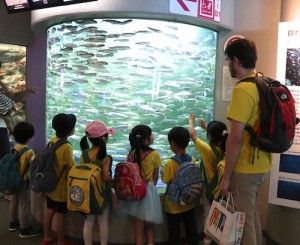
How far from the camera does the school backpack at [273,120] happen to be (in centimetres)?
235

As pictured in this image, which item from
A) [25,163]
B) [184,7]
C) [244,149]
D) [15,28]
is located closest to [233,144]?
[244,149]

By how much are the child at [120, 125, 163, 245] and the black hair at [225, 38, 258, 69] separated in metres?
1.32

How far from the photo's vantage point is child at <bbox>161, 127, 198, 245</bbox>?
3.52 meters

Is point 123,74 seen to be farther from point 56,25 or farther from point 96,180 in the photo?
point 96,180

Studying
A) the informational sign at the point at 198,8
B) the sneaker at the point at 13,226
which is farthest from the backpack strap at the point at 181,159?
→ the sneaker at the point at 13,226

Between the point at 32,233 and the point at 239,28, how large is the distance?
12.2 ft

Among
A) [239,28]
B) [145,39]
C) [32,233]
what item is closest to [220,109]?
[239,28]

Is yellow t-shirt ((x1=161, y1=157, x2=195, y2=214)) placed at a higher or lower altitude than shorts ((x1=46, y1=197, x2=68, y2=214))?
higher

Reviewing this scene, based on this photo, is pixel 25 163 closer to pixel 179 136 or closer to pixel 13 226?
pixel 13 226

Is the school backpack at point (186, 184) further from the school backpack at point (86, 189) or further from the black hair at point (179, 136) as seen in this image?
the school backpack at point (86, 189)

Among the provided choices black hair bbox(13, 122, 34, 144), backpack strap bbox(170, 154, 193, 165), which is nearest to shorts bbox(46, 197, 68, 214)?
black hair bbox(13, 122, 34, 144)

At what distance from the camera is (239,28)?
461cm

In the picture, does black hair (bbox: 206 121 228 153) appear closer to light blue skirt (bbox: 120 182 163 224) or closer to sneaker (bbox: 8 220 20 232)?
light blue skirt (bbox: 120 182 163 224)

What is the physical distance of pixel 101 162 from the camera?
3.37 metres
